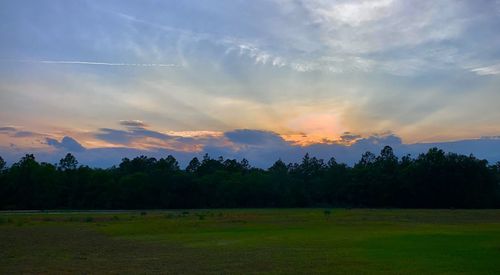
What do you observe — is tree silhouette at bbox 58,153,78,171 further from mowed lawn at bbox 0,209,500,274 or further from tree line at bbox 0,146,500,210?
mowed lawn at bbox 0,209,500,274

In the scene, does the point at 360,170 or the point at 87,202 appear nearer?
the point at 87,202

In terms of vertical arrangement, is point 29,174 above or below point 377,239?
above

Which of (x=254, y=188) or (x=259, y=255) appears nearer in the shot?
(x=259, y=255)

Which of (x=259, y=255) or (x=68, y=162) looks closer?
(x=259, y=255)

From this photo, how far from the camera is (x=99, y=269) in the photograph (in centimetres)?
2248

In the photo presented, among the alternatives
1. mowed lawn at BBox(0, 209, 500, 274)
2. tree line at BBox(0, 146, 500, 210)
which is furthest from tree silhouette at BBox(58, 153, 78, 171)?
mowed lawn at BBox(0, 209, 500, 274)

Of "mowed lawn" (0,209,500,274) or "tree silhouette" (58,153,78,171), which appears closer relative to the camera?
"mowed lawn" (0,209,500,274)

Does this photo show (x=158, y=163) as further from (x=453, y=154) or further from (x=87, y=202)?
(x=453, y=154)

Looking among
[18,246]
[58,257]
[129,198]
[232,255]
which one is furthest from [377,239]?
[129,198]

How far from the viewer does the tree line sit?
427 feet

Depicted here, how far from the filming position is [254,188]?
13950cm

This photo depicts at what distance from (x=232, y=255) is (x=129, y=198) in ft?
354

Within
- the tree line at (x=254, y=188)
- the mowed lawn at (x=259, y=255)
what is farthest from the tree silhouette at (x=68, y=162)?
the mowed lawn at (x=259, y=255)

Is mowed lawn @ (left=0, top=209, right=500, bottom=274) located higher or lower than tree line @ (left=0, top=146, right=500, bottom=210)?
lower
